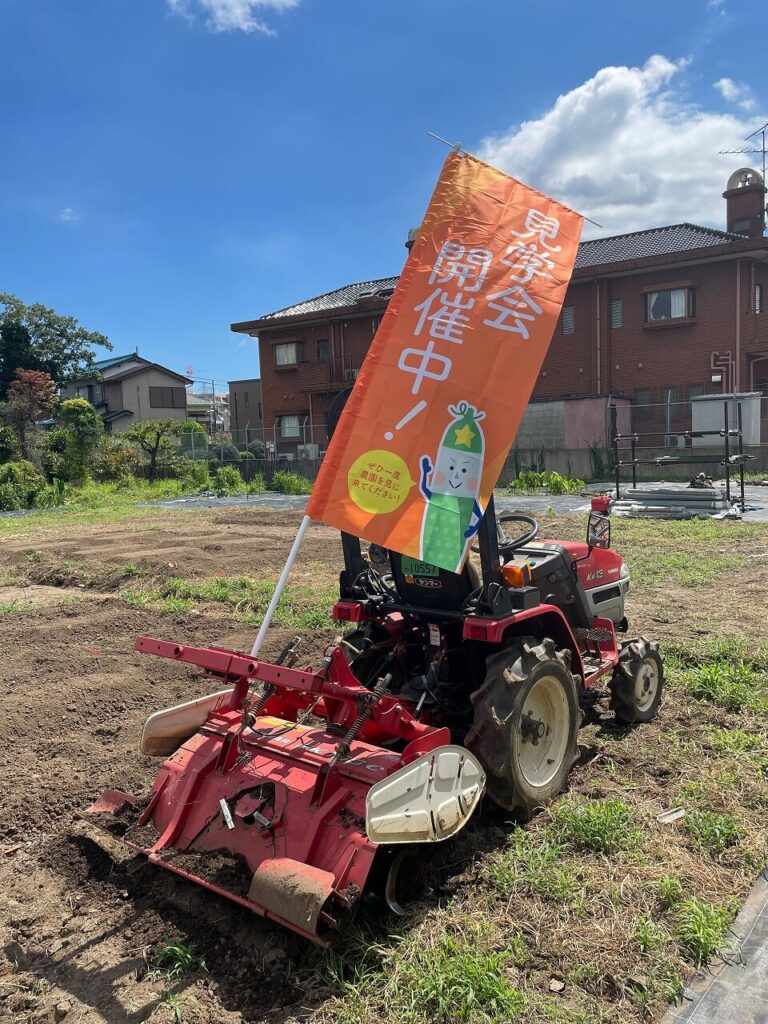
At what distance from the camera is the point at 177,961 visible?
2.68 m

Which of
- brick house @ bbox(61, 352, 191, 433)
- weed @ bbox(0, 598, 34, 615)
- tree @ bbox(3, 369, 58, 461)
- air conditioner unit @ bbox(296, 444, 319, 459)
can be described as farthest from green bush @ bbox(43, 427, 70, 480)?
weed @ bbox(0, 598, 34, 615)

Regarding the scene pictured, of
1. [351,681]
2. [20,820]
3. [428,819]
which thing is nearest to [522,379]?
[351,681]

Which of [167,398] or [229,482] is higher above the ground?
[167,398]

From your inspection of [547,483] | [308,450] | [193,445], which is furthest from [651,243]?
[193,445]

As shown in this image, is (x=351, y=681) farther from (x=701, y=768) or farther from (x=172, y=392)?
(x=172, y=392)

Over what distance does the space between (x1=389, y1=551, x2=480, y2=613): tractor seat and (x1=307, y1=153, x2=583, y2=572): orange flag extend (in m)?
0.51

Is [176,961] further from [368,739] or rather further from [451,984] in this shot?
[368,739]

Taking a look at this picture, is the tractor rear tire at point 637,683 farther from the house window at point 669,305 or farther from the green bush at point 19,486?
the green bush at point 19,486

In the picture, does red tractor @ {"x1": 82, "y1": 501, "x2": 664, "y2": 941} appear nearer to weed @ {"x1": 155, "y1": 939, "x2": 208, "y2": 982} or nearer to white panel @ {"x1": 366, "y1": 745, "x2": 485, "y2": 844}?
white panel @ {"x1": 366, "y1": 745, "x2": 485, "y2": 844}

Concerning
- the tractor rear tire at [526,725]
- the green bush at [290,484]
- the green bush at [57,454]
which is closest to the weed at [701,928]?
the tractor rear tire at [526,725]

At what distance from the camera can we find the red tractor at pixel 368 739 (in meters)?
2.72

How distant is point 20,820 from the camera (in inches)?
152

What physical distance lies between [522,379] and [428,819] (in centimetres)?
178

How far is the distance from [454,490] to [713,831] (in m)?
1.92
